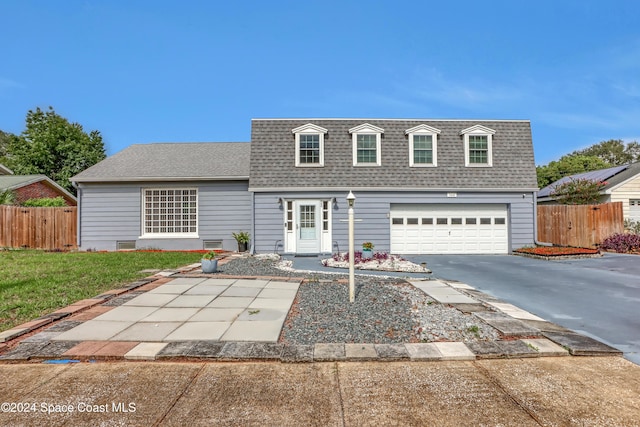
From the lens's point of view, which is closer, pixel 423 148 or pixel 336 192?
pixel 336 192

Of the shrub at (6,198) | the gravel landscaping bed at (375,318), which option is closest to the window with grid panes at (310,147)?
the gravel landscaping bed at (375,318)

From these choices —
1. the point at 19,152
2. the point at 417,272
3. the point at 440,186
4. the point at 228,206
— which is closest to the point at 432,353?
the point at 417,272

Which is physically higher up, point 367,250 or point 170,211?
point 170,211

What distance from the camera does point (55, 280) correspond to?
6715mm

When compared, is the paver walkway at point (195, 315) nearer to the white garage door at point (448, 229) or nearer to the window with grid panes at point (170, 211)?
the window with grid panes at point (170, 211)

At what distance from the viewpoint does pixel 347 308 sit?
5.04 metres

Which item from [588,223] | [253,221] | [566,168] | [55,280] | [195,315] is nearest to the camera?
[195,315]

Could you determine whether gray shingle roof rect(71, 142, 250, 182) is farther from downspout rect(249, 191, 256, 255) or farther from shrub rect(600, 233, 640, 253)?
shrub rect(600, 233, 640, 253)

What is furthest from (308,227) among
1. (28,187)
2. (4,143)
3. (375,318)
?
(4,143)

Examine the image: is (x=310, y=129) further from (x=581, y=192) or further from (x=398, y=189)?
(x=581, y=192)

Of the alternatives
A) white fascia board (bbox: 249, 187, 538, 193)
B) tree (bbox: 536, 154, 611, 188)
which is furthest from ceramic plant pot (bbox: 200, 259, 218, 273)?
tree (bbox: 536, 154, 611, 188)

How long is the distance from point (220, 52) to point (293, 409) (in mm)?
12109

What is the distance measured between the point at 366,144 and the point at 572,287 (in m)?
8.59

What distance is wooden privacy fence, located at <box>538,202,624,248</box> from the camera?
44.2 ft
